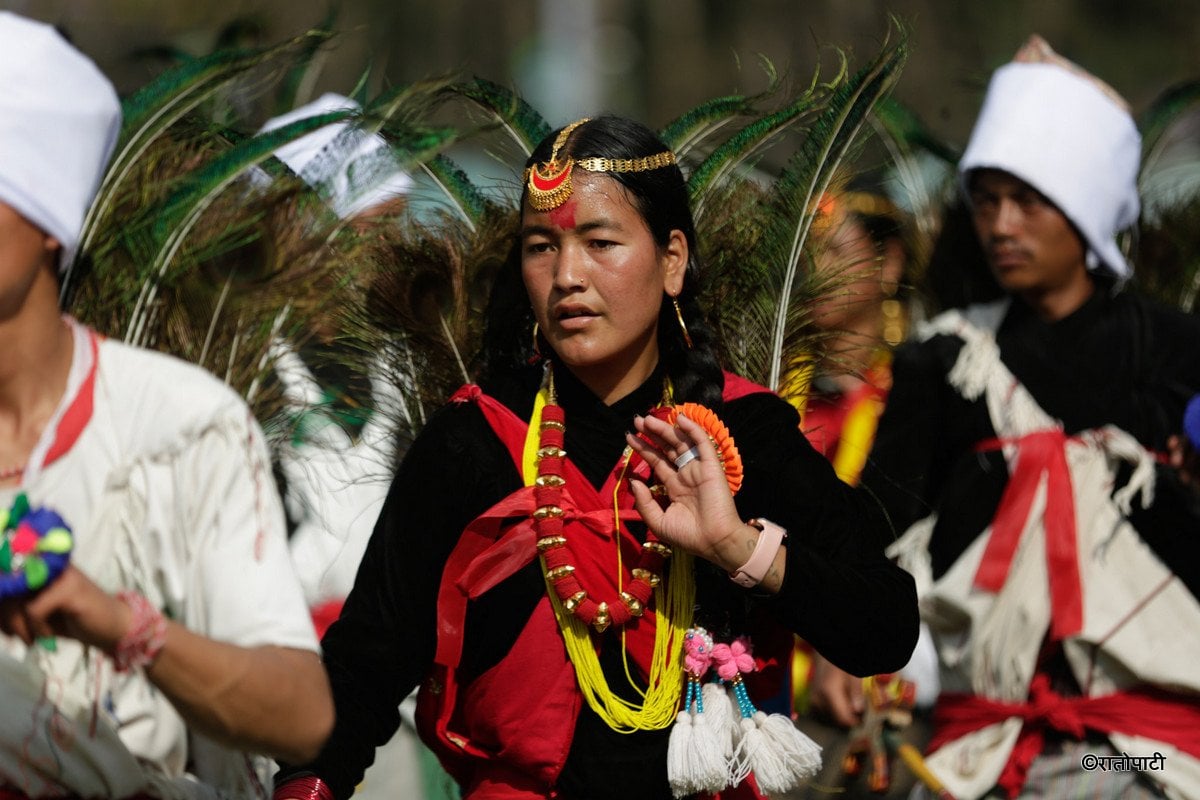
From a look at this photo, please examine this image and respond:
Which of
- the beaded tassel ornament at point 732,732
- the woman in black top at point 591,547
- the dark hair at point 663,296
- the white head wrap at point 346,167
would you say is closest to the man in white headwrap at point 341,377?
the white head wrap at point 346,167

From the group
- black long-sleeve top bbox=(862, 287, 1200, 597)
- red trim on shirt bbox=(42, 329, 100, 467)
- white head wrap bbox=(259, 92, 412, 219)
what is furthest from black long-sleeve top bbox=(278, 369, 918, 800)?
black long-sleeve top bbox=(862, 287, 1200, 597)

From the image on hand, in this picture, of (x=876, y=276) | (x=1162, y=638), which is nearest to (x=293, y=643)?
(x=876, y=276)

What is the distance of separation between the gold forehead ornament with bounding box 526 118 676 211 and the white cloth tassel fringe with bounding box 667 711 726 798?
99cm

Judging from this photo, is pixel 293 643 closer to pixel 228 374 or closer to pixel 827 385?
pixel 228 374

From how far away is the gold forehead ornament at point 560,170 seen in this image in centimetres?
338

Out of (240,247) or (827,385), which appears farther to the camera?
(827,385)

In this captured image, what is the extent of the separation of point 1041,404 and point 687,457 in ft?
6.50

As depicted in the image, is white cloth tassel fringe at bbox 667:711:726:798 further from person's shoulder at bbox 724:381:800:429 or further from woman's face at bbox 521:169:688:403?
woman's face at bbox 521:169:688:403

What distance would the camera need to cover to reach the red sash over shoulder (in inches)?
129

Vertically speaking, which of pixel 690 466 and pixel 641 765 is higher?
pixel 690 466

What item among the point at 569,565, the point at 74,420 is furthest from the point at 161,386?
the point at 569,565

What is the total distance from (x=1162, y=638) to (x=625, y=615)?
1.79 m

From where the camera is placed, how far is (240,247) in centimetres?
366

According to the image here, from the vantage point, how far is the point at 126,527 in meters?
→ 2.61
